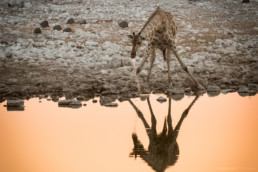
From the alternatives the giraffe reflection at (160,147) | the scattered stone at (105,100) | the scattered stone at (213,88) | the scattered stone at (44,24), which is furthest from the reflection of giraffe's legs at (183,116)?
the scattered stone at (44,24)

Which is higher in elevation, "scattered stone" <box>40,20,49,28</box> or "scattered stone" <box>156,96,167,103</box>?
"scattered stone" <box>40,20,49,28</box>

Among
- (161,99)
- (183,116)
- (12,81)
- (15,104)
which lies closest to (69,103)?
(15,104)

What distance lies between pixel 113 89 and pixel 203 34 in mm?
6588

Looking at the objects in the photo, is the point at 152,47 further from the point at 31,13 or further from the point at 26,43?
the point at 31,13

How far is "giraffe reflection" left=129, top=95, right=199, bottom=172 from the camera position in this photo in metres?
6.02

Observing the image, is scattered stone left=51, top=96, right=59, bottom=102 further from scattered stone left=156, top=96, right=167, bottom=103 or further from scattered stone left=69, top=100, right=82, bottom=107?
scattered stone left=156, top=96, right=167, bottom=103

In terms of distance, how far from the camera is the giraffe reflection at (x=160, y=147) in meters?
6.02

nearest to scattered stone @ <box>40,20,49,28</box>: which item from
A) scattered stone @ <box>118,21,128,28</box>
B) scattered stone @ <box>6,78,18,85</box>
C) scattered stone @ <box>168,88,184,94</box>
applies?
scattered stone @ <box>118,21,128,28</box>

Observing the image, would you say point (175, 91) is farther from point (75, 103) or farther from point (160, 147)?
point (160, 147)

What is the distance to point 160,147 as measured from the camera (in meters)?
6.60

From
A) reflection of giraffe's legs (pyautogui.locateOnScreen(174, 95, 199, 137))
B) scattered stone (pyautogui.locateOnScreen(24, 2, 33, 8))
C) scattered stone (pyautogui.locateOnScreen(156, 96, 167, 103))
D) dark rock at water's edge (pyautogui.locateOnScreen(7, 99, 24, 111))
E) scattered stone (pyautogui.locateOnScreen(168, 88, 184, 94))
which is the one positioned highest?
scattered stone (pyautogui.locateOnScreen(24, 2, 33, 8))

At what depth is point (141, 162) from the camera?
6016 mm

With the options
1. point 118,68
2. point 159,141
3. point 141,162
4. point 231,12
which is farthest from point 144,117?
point 231,12

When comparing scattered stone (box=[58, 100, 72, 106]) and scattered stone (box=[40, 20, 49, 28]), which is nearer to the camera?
scattered stone (box=[58, 100, 72, 106])
